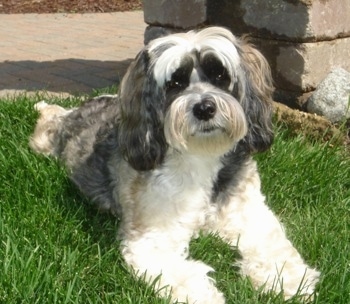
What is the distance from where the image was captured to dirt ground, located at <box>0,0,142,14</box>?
45.6ft

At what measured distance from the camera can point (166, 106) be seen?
366 centimetres

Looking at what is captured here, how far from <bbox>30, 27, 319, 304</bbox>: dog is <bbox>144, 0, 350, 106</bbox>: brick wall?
68.9 inches

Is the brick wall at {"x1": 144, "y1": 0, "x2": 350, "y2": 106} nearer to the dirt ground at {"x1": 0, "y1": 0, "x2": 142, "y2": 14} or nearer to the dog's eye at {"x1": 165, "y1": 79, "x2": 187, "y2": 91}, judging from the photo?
the dog's eye at {"x1": 165, "y1": 79, "x2": 187, "y2": 91}

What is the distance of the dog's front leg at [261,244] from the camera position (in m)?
3.55

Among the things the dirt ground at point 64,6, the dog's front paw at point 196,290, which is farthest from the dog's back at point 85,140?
the dirt ground at point 64,6

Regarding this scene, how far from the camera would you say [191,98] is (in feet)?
11.4

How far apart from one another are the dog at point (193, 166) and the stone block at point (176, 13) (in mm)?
2333

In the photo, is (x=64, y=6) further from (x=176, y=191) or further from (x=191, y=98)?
(x=191, y=98)

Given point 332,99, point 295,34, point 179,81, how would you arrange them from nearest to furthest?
point 179,81 < point 332,99 < point 295,34

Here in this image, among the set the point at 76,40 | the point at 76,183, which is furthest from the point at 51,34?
the point at 76,183

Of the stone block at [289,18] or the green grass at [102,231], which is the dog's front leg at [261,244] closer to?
the green grass at [102,231]

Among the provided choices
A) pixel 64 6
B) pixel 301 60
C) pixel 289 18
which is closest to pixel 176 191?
pixel 301 60

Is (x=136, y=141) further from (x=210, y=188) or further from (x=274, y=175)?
(x=274, y=175)

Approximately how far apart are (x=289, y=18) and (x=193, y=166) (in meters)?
2.31
